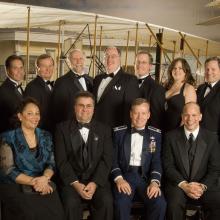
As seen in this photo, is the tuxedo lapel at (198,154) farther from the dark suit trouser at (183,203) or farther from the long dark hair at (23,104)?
the long dark hair at (23,104)

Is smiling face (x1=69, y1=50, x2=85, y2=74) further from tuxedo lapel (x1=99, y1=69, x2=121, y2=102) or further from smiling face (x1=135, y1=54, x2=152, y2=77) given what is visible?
smiling face (x1=135, y1=54, x2=152, y2=77)

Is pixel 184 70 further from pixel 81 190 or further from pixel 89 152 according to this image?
pixel 81 190

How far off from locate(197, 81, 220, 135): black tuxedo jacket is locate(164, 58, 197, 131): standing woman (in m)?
0.15

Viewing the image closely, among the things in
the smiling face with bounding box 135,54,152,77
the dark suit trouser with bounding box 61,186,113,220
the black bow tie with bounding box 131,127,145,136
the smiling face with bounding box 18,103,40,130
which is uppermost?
the smiling face with bounding box 135,54,152,77

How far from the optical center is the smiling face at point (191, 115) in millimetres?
3594

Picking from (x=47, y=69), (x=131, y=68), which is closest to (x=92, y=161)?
(x=47, y=69)

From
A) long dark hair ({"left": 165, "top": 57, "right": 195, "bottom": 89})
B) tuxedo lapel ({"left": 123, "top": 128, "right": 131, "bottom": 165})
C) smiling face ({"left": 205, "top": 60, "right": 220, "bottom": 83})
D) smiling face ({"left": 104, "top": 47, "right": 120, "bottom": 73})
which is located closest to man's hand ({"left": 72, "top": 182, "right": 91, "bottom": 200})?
tuxedo lapel ({"left": 123, "top": 128, "right": 131, "bottom": 165})

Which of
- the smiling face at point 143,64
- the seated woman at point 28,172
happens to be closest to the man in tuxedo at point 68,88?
the smiling face at point 143,64

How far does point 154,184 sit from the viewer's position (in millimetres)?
3541

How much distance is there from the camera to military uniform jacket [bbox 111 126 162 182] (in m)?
3.71

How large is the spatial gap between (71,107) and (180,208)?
1794 mm

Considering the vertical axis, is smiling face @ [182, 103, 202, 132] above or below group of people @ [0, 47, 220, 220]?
above

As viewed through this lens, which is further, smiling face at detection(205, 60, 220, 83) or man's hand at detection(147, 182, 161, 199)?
smiling face at detection(205, 60, 220, 83)

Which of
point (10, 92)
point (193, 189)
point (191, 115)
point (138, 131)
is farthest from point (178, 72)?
point (10, 92)
